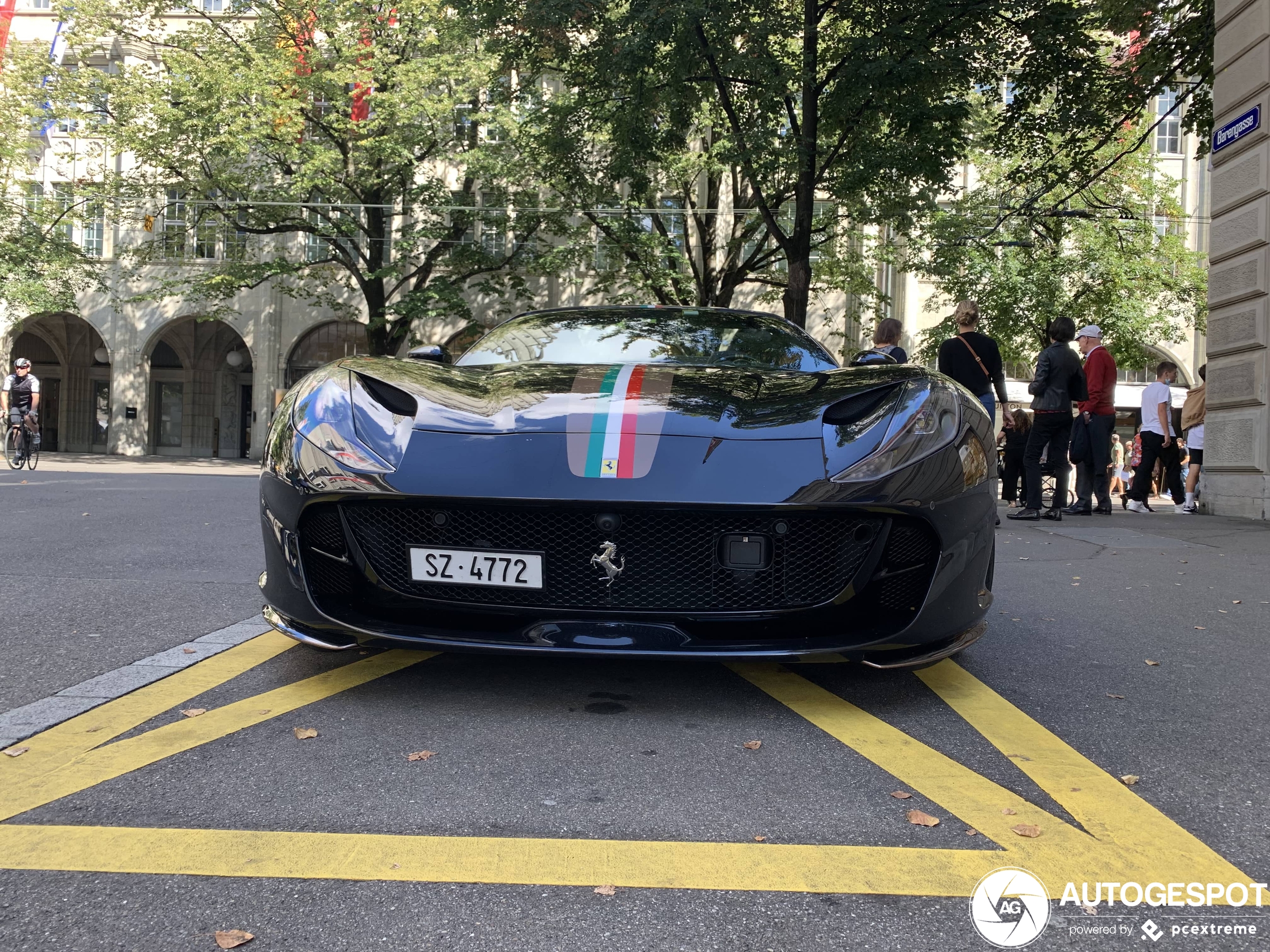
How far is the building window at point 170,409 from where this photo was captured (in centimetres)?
3353

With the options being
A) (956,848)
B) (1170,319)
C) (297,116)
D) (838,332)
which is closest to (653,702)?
(956,848)

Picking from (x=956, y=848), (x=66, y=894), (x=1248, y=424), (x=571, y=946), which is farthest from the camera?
(x=1248, y=424)

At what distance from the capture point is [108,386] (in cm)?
3500

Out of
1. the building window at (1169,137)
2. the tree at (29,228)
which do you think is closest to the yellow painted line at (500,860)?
the tree at (29,228)

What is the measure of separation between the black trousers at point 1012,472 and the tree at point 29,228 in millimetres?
20443

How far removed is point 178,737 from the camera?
8.09 feet

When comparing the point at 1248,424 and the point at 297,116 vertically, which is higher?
the point at 297,116

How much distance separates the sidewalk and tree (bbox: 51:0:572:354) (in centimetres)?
393

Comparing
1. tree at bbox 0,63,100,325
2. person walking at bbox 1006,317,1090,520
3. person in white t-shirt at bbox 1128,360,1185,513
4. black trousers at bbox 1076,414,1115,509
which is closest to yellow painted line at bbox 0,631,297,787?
person walking at bbox 1006,317,1090,520

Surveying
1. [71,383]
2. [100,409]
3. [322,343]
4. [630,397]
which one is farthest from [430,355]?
[71,383]

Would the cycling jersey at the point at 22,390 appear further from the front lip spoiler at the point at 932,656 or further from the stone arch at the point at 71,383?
the stone arch at the point at 71,383

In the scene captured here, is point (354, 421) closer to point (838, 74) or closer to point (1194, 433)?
point (1194, 433)

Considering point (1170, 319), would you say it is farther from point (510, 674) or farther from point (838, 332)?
point (510, 674)

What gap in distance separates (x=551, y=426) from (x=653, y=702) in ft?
2.58
